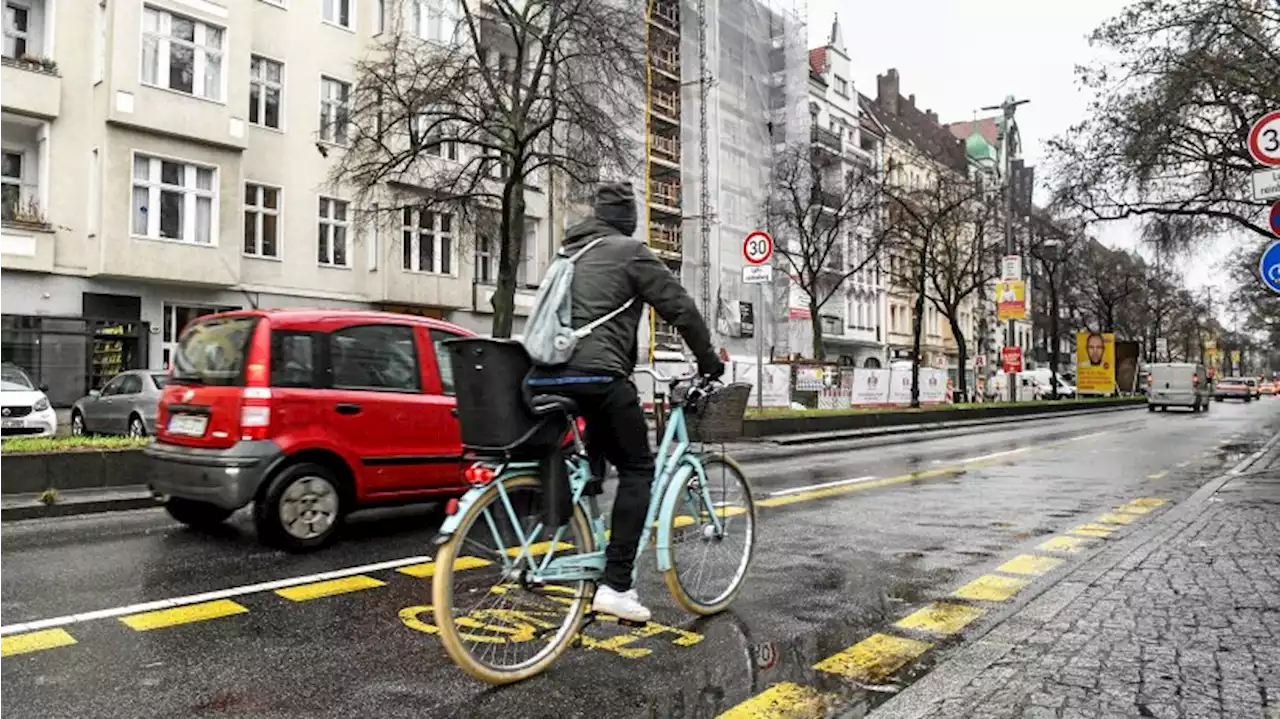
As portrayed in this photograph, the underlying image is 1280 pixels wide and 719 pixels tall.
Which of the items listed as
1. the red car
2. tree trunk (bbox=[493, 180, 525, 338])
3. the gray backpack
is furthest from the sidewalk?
tree trunk (bbox=[493, 180, 525, 338])

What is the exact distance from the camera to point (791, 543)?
23.5 feet

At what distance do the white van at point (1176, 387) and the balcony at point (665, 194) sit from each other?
82.6 ft

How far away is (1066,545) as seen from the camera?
7.23m

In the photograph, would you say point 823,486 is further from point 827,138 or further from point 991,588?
point 827,138

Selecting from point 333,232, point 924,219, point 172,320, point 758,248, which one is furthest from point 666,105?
point 758,248

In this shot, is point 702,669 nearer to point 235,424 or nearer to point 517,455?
point 517,455

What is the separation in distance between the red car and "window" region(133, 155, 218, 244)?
18.8m

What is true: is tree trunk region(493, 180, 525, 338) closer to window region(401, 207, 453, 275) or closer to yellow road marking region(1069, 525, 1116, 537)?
window region(401, 207, 453, 275)

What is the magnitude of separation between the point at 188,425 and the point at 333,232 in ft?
76.0

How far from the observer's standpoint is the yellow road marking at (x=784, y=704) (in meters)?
3.52

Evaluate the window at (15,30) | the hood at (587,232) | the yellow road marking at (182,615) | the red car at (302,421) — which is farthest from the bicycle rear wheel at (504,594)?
the window at (15,30)

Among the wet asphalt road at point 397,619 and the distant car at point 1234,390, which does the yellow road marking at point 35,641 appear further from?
the distant car at point 1234,390

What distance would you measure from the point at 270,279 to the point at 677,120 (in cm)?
2858

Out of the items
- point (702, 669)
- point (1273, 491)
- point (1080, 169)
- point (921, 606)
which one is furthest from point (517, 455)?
point (1080, 169)
